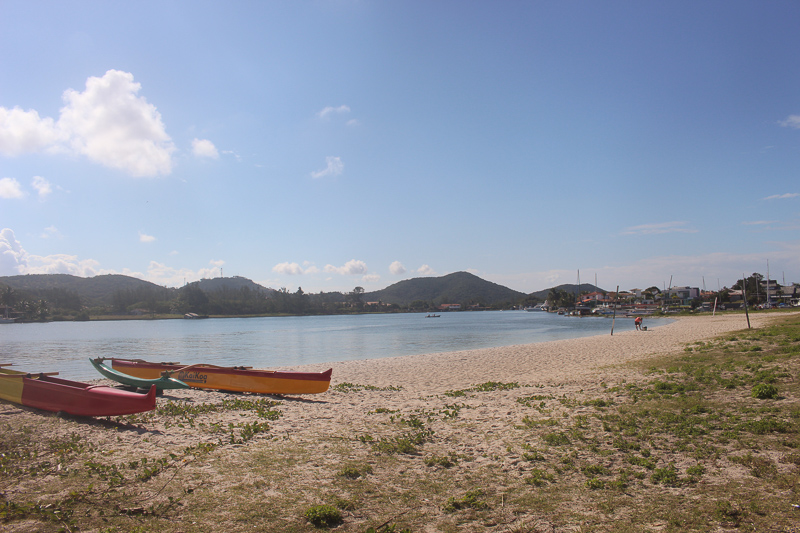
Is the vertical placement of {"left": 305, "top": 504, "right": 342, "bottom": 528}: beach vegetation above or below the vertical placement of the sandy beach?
above

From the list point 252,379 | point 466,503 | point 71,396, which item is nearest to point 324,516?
point 466,503

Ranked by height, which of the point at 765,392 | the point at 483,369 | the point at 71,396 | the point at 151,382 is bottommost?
the point at 483,369

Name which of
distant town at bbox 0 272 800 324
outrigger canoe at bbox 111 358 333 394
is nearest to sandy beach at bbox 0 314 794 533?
outrigger canoe at bbox 111 358 333 394

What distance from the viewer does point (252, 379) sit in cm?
1331

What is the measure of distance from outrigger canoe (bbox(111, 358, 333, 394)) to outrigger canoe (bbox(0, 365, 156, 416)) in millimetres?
2998

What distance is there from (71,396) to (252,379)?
16.0ft

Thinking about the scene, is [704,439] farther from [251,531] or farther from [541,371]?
[541,371]

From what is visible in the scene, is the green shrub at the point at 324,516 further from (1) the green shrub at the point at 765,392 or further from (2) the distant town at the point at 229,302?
(2) the distant town at the point at 229,302

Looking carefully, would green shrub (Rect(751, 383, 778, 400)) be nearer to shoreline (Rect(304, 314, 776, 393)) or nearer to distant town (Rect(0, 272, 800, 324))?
shoreline (Rect(304, 314, 776, 393))

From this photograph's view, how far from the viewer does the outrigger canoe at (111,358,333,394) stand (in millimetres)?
12609

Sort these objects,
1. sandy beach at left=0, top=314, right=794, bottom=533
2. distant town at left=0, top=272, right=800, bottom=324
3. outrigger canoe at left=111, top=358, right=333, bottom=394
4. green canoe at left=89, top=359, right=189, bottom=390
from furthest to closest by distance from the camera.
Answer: distant town at left=0, top=272, right=800, bottom=324 → outrigger canoe at left=111, top=358, right=333, bottom=394 → green canoe at left=89, top=359, right=189, bottom=390 → sandy beach at left=0, top=314, right=794, bottom=533

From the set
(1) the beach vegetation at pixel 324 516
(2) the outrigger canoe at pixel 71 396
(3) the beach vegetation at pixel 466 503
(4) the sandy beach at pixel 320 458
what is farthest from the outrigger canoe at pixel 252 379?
(1) the beach vegetation at pixel 324 516

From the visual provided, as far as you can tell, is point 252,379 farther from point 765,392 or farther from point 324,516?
point 765,392

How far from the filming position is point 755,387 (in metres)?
8.57
